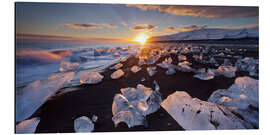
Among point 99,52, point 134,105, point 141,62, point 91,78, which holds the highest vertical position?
point 99,52

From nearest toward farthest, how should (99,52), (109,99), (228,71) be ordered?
1. (109,99)
2. (228,71)
3. (99,52)

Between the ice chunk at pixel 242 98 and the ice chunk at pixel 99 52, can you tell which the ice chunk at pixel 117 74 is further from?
the ice chunk at pixel 242 98

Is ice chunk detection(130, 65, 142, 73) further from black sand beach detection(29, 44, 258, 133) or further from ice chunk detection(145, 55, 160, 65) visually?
ice chunk detection(145, 55, 160, 65)

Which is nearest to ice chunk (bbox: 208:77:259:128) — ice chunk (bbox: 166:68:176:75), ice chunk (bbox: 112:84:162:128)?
ice chunk (bbox: 166:68:176:75)

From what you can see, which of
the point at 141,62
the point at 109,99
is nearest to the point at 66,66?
the point at 109,99

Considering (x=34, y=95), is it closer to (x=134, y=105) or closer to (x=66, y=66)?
(x=66, y=66)
